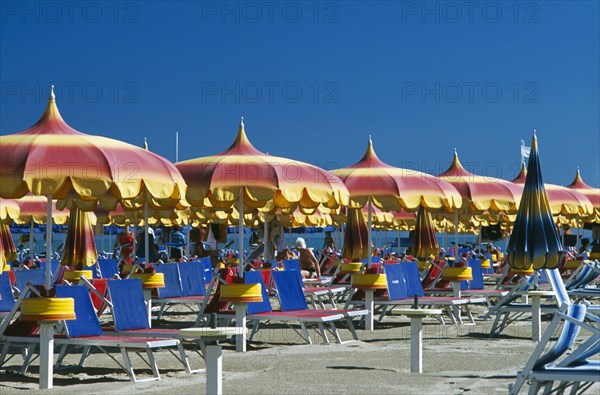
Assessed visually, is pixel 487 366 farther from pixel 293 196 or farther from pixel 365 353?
pixel 293 196

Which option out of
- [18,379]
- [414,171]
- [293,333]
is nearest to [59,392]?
[18,379]

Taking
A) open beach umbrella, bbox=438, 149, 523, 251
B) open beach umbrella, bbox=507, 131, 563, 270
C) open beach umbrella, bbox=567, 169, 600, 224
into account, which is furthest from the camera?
open beach umbrella, bbox=567, 169, 600, 224

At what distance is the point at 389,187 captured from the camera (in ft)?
45.5

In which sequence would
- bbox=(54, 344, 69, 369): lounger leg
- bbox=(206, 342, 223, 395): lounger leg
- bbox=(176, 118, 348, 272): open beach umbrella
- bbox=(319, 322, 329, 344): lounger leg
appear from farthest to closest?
bbox=(176, 118, 348, 272): open beach umbrella, bbox=(319, 322, 329, 344): lounger leg, bbox=(54, 344, 69, 369): lounger leg, bbox=(206, 342, 223, 395): lounger leg

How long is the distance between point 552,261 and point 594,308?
39.0 inches

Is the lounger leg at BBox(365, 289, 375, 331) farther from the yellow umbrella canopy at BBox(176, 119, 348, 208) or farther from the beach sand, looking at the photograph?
the yellow umbrella canopy at BBox(176, 119, 348, 208)

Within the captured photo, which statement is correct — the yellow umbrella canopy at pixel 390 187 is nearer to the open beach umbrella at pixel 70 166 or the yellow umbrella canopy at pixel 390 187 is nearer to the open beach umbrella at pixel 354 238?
the open beach umbrella at pixel 354 238

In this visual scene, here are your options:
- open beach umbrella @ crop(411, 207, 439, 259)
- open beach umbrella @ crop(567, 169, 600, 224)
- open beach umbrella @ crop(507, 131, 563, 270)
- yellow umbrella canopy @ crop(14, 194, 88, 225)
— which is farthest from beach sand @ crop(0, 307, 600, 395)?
open beach umbrella @ crop(567, 169, 600, 224)

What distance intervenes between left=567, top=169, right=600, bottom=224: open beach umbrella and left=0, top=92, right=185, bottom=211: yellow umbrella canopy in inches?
808

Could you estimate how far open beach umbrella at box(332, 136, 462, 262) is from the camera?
1384cm

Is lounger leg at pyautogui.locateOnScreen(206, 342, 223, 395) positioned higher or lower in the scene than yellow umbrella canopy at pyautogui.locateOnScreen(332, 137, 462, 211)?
lower

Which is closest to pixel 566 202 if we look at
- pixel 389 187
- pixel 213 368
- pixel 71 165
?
pixel 389 187

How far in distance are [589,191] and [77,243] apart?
63.3 feet

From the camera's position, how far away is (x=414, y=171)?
583 inches
